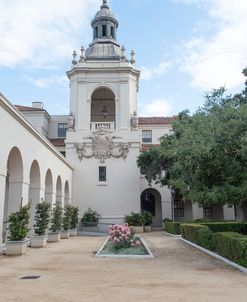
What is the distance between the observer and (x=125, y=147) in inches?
1371

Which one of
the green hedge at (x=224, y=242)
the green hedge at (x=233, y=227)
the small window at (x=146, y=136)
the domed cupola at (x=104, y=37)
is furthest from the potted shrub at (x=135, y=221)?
the domed cupola at (x=104, y=37)

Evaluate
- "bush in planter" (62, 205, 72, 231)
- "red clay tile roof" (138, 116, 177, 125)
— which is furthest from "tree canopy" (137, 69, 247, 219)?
"red clay tile roof" (138, 116, 177, 125)

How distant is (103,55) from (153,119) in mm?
11306

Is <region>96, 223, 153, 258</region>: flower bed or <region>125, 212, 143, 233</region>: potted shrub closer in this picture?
<region>96, 223, 153, 258</region>: flower bed

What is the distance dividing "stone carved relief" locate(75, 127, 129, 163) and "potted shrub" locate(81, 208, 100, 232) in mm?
5063

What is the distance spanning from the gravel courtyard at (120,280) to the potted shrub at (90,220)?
62.0ft

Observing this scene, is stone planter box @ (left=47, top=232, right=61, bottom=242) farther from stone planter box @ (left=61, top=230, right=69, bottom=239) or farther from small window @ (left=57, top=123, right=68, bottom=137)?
small window @ (left=57, top=123, right=68, bottom=137)

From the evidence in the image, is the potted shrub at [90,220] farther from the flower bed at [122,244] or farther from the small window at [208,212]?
the flower bed at [122,244]

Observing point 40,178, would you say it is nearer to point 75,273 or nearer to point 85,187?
point 75,273

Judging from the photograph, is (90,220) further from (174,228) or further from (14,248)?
(14,248)

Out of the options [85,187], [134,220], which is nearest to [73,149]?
[85,187]

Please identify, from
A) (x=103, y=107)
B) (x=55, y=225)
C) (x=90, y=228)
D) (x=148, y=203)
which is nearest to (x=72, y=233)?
(x=90, y=228)

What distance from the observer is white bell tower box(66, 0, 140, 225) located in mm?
34594

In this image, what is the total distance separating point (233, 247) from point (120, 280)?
4.69 m
